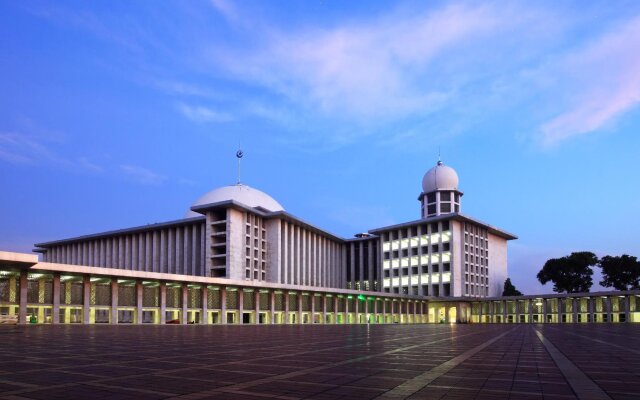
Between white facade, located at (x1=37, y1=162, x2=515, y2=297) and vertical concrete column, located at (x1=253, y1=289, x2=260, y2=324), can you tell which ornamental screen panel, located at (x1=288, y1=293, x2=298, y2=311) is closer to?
vertical concrete column, located at (x1=253, y1=289, x2=260, y2=324)

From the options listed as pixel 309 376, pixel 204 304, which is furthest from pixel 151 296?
pixel 309 376

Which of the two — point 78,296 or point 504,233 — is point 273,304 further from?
point 504,233

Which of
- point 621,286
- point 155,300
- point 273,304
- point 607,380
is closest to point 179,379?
point 607,380

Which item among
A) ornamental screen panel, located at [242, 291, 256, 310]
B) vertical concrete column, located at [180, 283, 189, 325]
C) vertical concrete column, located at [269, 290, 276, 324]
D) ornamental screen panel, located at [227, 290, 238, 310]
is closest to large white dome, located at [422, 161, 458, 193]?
vertical concrete column, located at [269, 290, 276, 324]

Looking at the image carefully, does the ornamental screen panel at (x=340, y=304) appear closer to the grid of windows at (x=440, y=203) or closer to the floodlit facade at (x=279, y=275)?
the floodlit facade at (x=279, y=275)

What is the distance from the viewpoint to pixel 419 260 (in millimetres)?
126188

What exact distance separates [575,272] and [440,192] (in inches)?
1447

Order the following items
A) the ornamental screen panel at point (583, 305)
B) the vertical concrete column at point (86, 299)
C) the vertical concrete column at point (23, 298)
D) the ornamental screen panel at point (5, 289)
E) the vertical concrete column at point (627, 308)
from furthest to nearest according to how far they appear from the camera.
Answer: the ornamental screen panel at point (583, 305), the vertical concrete column at point (627, 308), the vertical concrete column at point (86, 299), the ornamental screen panel at point (5, 289), the vertical concrete column at point (23, 298)

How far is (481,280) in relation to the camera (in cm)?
13012

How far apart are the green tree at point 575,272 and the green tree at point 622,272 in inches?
141

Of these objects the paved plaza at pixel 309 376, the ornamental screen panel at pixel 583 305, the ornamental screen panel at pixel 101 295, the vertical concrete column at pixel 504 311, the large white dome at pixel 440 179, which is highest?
the large white dome at pixel 440 179

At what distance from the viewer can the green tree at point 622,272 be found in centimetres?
12895

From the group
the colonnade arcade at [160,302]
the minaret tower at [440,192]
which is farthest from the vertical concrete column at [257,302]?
the minaret tower at [440,192]

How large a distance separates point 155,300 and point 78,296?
1067 cm
